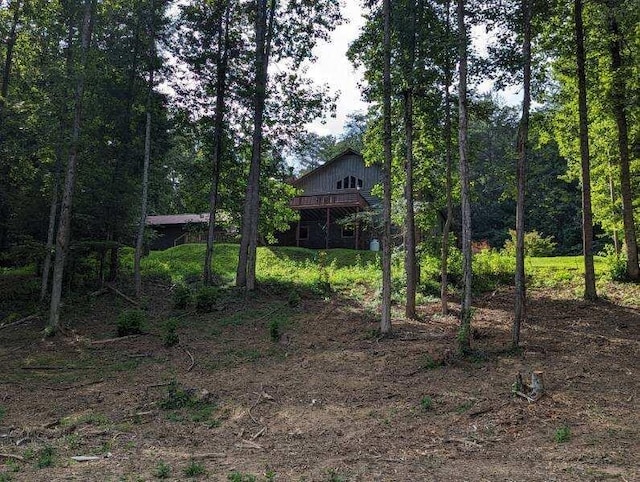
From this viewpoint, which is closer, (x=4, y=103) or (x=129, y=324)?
(x=129, y=324)

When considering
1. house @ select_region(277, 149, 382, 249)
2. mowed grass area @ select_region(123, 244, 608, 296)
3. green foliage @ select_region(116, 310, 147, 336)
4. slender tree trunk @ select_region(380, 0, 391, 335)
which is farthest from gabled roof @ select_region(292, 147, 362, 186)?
green foliage @ select_region(116, 310, 147, 336)

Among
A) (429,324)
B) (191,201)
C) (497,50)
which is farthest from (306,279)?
(497,50)

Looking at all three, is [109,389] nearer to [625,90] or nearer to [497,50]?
[497,50]

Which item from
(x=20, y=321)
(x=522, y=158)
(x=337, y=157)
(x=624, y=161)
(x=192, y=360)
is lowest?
(x=192, y=360)

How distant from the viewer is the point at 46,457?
20.6 feet

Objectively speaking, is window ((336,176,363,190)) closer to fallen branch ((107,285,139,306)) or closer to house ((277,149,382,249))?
house ((277,149,382,249))

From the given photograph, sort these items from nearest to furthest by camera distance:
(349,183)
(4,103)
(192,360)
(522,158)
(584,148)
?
(522,158)
(192,360)
(584,148)
(4,103)
(349,183)

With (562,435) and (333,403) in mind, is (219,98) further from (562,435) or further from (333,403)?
(562,435)

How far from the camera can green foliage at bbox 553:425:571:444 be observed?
6177 millimetres

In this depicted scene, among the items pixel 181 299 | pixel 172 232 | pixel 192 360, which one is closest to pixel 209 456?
pixel 192 360

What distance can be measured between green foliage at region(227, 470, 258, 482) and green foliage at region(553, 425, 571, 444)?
13.0ft

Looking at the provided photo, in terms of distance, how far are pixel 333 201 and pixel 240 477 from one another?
1056 inches

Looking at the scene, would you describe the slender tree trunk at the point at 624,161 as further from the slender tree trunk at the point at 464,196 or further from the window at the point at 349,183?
the window at the point at 349,183

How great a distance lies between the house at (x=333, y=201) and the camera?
104 feet
